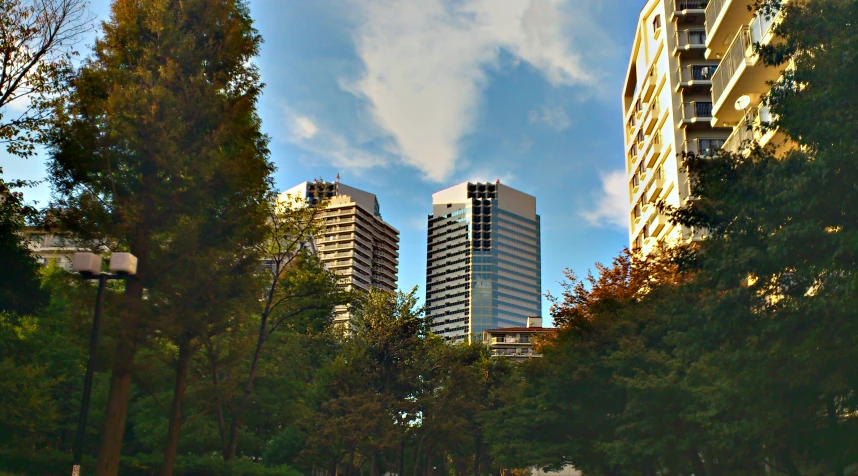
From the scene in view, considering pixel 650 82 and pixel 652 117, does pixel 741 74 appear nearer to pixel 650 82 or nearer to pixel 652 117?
pixel 652 117

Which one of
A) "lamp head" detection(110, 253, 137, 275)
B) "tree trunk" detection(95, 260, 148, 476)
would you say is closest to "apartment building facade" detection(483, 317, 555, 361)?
"tree trunk" detection(95, 260, 148, 476)

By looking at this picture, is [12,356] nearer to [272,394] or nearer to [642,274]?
[272,394]

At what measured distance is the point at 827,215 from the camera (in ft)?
40.8

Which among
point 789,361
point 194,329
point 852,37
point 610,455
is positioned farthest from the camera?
point 610,455

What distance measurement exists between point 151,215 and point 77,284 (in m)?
2.77

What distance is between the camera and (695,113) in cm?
4744

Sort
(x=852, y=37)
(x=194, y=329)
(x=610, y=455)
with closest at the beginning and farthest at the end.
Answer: (x=852, y=37) → (x=194, y=329) → (x=610, y=455)

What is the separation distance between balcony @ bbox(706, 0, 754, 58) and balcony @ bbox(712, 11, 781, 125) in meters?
1.21

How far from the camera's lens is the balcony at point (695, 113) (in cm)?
4709

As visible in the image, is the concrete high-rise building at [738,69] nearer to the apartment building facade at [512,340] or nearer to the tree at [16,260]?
the tree at [16,260]

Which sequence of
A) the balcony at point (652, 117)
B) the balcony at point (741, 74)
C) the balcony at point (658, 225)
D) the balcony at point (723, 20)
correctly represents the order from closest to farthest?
the balcony at point (741, 74) → the balcony at point (723, 20) → the balcony at point (658, 225) → the balcony at point (652, 117)

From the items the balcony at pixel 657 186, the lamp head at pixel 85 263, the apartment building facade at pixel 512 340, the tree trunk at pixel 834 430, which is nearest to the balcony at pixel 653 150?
the balcony at pixel 657 186

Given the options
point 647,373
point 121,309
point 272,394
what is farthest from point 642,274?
point 121,309

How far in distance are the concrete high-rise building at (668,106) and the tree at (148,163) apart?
3075 cm
